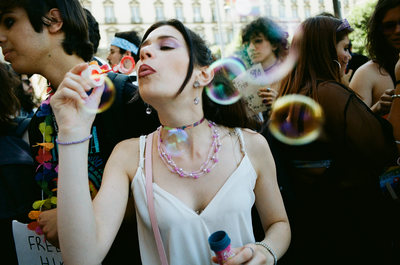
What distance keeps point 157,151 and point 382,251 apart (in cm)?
174

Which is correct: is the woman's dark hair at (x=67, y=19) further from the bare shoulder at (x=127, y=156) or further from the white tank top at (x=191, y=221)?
A: the white tank top at (x=191, y=221)

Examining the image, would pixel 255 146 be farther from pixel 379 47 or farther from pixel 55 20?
pixel 379 47

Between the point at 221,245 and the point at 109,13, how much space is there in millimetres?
48139

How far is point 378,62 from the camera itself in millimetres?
3010

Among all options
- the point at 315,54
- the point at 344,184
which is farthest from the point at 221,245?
the point at 315,54

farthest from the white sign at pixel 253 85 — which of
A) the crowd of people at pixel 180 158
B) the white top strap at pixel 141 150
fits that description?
the white top strap at pixel 141 150

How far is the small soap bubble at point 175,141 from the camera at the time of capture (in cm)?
163

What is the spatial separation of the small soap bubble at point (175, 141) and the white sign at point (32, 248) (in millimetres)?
821

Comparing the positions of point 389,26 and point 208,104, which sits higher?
point 389,26

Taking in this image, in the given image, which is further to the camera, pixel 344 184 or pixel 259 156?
pixel 344 184

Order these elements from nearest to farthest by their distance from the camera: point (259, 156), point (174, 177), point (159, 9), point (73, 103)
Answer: point (73, 103) < point (174, 177) < point (259, 156) < point (159, 9)

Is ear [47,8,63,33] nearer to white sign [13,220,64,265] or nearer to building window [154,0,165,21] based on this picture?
white sign [13,220,64,265]

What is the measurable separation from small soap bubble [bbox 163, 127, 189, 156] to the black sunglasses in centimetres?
217

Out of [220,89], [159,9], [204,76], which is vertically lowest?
[220,89]
